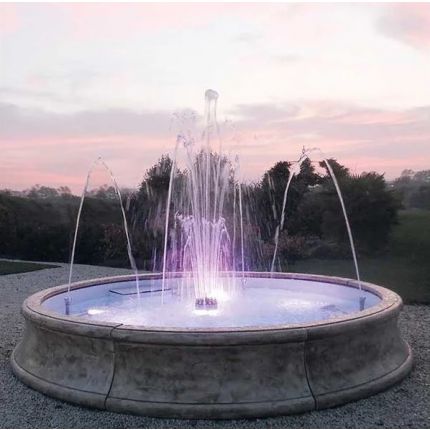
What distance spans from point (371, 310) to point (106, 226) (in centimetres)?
1519

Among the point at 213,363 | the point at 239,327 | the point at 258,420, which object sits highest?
the point at 239,327

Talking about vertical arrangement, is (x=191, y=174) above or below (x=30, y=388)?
above

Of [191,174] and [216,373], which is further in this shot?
[191,174]

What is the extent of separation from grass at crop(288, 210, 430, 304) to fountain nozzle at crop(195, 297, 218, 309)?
533 centimetres

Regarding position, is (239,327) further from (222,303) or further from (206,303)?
(222,303)

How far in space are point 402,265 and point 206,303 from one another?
10.8 m

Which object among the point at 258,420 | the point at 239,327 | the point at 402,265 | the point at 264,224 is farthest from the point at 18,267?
the point at 258,420

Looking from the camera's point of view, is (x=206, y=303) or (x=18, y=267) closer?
(x=206, y=303)

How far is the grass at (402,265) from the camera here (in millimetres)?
13233

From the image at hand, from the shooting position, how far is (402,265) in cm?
1655

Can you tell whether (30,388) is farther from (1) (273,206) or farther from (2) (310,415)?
(1) (273,206)

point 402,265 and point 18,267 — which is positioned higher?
point 402,265

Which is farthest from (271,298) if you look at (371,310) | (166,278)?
(371,310)

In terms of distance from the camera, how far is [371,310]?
5617 millimetres
